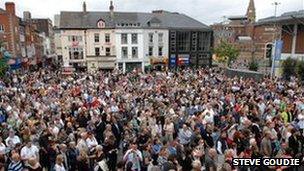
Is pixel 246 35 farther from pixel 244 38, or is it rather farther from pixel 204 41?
pixel 204 41

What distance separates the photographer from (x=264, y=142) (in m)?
11.6

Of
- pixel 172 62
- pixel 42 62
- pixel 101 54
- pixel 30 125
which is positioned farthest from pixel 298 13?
pixel 42 62

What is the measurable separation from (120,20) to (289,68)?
31.0 metres

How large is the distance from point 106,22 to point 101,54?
5.10 metres

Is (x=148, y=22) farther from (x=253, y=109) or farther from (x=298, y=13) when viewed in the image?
(x=253, y=109)

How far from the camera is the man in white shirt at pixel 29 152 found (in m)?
10.7

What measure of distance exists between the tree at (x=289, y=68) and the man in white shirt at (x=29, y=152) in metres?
29.9

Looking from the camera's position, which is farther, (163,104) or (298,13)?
(298,13)

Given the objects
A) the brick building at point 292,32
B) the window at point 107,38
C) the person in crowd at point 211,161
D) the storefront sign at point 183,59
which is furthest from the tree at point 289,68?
the window at point 107,38

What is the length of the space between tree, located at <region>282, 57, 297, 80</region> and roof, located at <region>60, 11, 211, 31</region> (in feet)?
90.5

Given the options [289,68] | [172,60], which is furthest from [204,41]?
[289,68]

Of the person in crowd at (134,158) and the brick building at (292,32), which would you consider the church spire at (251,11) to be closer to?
the brick building at (292,32)

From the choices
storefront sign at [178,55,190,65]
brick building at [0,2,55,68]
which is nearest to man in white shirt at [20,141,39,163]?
brick building at [0,2,55,68]

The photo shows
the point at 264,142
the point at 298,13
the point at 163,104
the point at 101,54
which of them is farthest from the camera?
the point at 101,54
